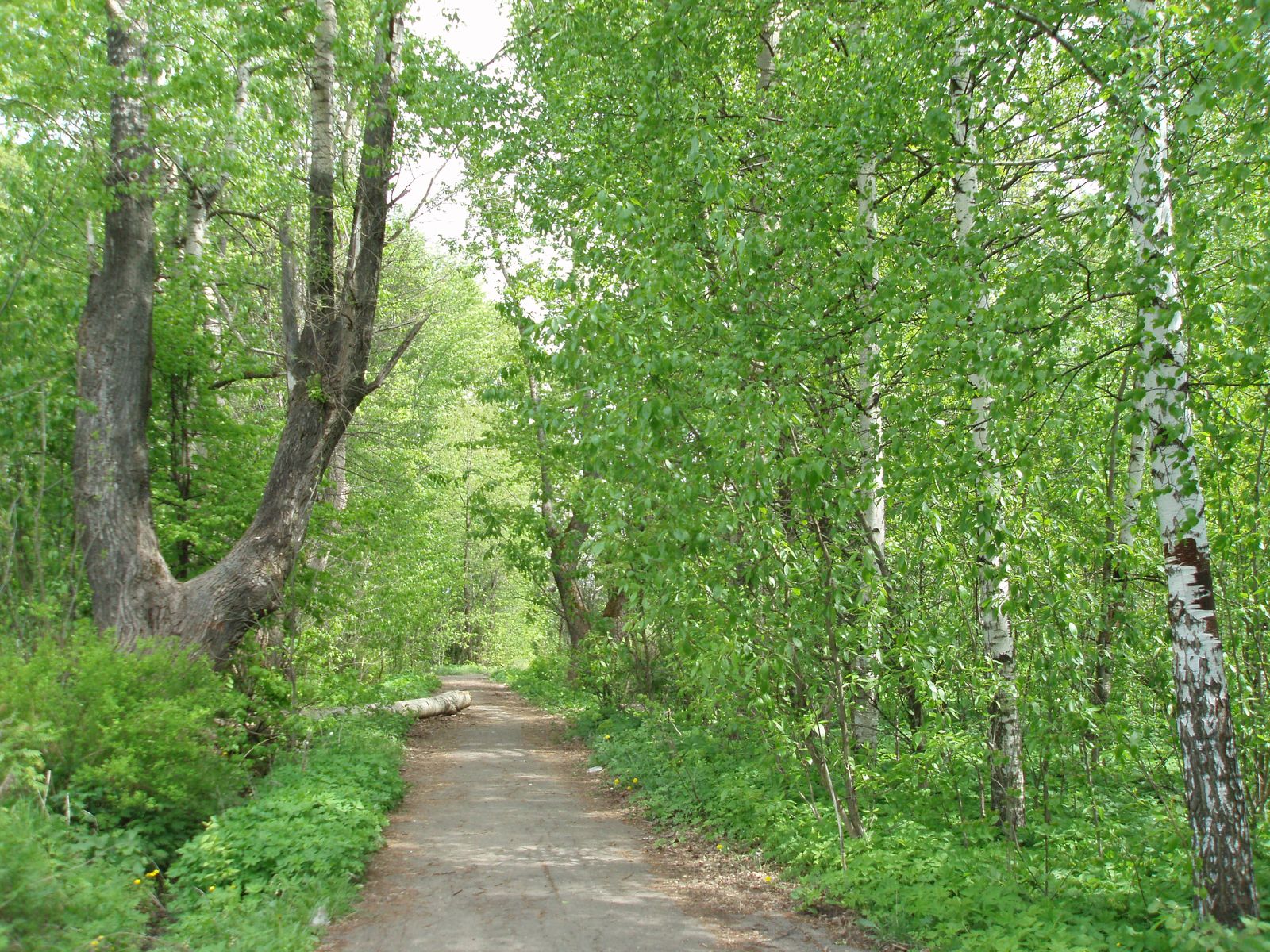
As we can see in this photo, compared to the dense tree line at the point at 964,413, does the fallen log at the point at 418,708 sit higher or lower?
lower

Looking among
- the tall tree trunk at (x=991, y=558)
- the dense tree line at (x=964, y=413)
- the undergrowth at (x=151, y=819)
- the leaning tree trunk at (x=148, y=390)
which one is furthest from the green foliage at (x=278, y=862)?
the tall tree trunk at (x=991, y=558)

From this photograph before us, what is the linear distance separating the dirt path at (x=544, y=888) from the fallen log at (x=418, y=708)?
1.53 m

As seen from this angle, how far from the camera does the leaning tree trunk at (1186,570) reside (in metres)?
4.30

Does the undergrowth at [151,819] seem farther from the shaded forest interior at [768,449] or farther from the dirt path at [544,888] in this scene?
the dirt path at [544,888]

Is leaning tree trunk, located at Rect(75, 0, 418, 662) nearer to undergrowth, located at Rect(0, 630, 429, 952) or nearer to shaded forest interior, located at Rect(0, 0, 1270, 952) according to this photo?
shaded forest interior, located at Rect(0, 0, 1270, 952)

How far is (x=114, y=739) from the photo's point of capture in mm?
6086

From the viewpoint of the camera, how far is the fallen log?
10792 millimetres

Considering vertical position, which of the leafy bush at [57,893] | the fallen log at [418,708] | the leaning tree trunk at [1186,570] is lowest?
the fallen log at [418,708]

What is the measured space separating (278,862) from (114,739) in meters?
1.44

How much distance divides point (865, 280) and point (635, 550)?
2942 millimetres

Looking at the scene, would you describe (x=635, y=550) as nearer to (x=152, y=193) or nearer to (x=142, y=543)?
(x=142, y=543)

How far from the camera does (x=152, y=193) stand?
9.22 m

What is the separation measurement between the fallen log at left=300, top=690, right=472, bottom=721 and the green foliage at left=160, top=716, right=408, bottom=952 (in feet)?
6.70

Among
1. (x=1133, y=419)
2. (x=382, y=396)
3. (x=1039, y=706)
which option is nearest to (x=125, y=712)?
(x=1039, y=706)
